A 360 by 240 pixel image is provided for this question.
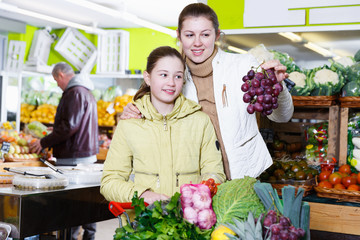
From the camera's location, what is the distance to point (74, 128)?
4.66 metres

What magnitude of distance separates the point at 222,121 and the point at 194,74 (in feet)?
1.01

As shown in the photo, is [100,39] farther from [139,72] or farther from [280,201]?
[280,201]

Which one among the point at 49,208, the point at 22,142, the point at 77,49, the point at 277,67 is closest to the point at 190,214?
the point at 277,67

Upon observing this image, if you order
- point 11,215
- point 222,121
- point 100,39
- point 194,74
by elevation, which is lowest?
point 11,215

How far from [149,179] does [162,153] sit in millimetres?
129

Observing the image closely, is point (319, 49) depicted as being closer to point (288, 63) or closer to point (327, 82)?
point (288, 63)

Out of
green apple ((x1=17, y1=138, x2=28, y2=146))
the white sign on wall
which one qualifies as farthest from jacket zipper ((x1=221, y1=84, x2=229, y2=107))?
green apple ((x1=17, y1=138, x2=28, y2=146))

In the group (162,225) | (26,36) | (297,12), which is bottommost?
(162,225)

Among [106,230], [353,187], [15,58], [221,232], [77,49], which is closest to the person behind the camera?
[221,232]

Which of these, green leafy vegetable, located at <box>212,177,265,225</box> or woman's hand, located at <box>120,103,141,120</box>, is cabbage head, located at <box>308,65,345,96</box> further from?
green leafy vegetable, located at <box>212,177,265,225</box>

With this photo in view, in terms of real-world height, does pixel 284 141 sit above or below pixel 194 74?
below

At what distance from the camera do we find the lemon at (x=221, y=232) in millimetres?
1388

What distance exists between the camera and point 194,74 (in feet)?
7.79

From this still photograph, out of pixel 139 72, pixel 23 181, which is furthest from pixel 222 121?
pixel 139 72
